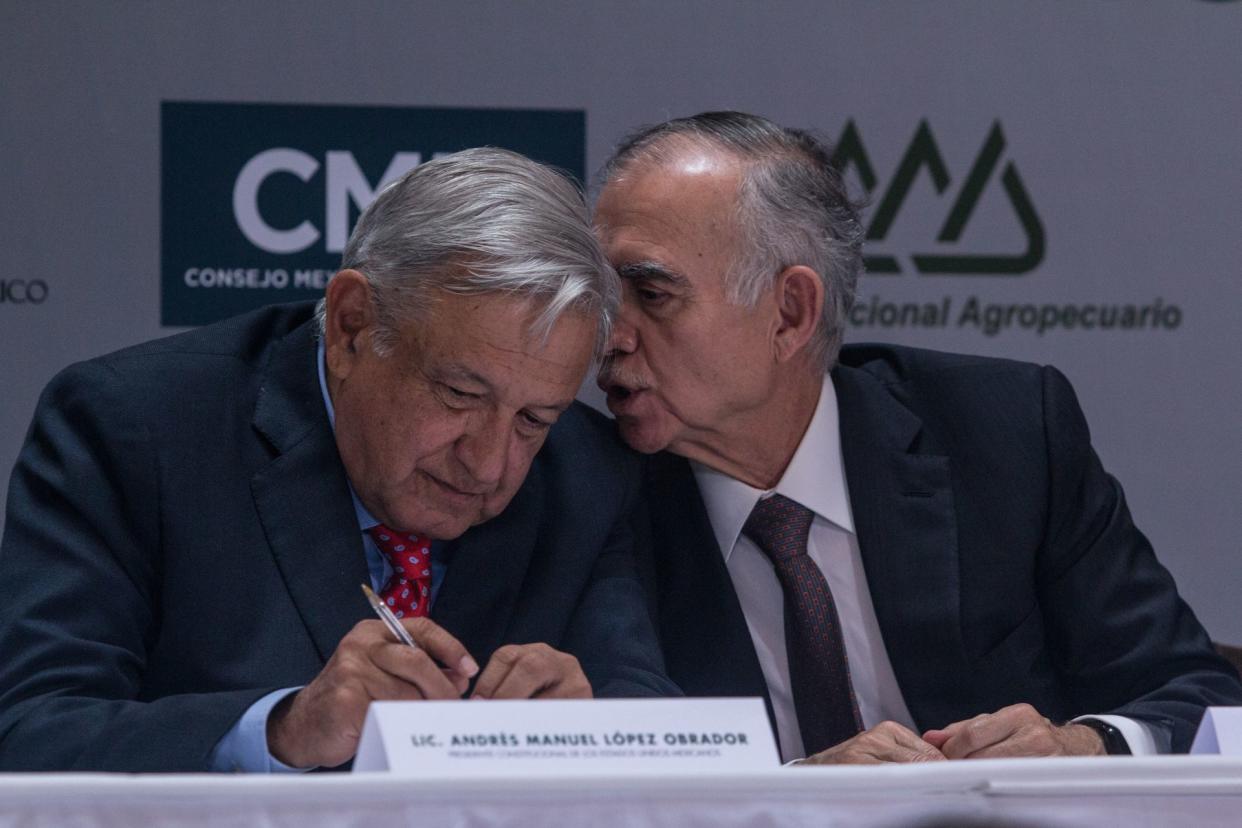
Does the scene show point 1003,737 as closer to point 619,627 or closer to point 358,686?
point 619,627

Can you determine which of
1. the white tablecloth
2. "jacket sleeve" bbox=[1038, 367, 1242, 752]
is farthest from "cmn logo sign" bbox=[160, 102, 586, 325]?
the white tablecloth

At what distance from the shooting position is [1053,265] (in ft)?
11.7

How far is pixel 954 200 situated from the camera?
354 centimetres

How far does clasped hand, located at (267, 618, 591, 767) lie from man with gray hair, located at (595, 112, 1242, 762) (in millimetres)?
619

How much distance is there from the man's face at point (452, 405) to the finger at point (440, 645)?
326 mm

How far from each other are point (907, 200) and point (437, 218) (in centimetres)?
198

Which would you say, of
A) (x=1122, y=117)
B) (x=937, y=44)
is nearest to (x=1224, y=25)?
(x=1122, y=117)

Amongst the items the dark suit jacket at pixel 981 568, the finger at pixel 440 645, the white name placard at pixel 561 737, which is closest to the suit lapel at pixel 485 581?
the dark suit jacket at pixel 981 568

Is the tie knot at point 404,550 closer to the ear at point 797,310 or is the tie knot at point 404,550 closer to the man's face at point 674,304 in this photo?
the man's face at point 674,304

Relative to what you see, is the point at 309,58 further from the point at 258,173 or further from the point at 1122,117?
the point at 1122,117

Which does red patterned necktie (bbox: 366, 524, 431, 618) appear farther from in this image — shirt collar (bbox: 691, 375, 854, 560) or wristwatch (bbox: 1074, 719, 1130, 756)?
wristwatch (bbox: 1074, 719, 1130, 756)

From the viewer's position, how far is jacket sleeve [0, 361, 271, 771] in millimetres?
1539

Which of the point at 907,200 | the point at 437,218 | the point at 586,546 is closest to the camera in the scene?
the point at 437,218

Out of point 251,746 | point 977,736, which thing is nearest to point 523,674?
point 251,746
